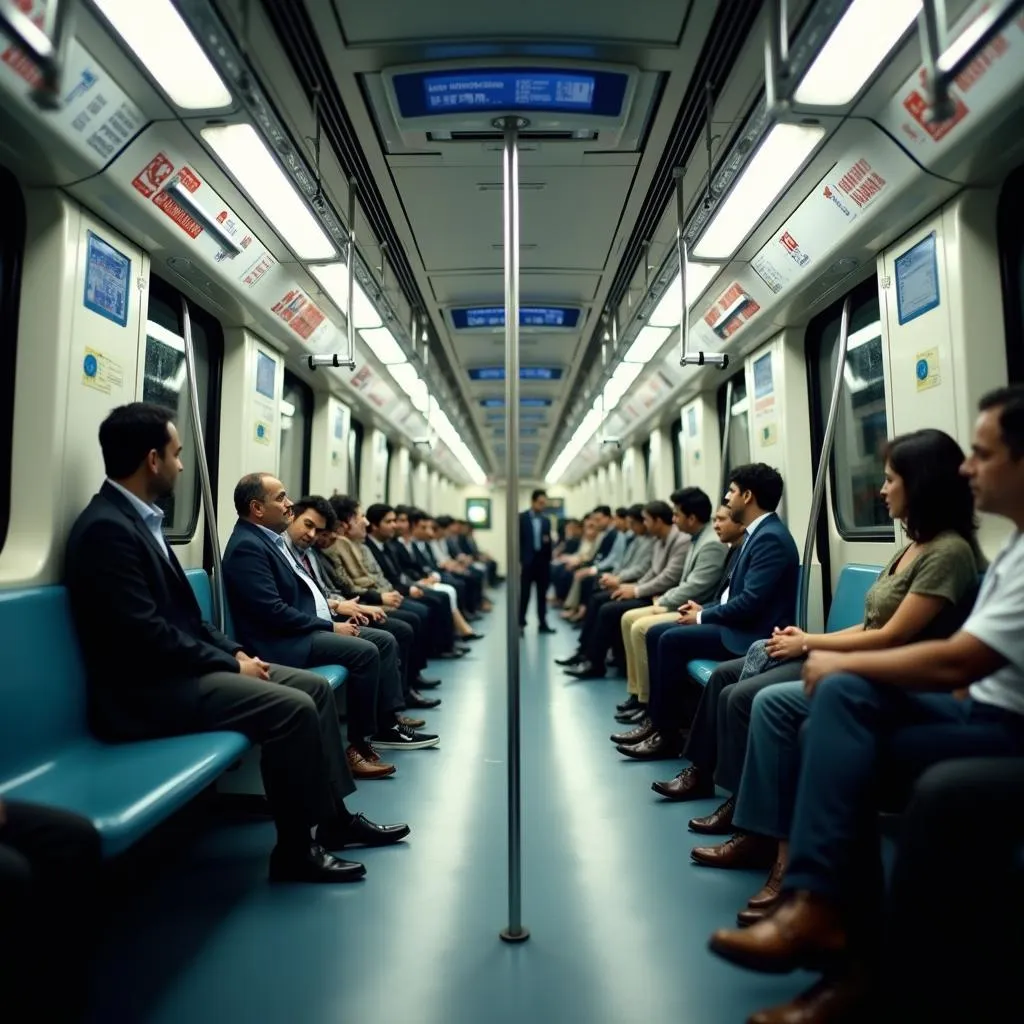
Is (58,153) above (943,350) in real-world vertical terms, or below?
above

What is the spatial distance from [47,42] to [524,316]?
4.67m

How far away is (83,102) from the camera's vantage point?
2.19 meters

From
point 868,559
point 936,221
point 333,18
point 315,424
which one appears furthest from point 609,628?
point 333,18

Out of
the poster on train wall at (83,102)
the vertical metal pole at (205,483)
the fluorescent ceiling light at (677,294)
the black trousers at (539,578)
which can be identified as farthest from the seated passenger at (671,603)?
the black trousers at (539,578)

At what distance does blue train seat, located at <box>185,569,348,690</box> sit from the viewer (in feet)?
10.3

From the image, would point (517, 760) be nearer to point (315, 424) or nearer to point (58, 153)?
point (58, 153)

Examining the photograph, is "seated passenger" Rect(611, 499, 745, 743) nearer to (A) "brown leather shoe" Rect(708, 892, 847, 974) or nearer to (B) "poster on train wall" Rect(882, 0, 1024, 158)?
(B) "poster on train wall" Rect(882, 0, 1024, 158)

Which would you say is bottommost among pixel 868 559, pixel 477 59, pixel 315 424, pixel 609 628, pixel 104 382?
pixel 609 628

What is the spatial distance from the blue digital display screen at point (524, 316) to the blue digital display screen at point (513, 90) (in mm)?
3070

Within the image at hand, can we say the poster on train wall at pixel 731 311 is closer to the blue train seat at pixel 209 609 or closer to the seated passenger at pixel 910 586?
the seated passenger at pixel 910 586

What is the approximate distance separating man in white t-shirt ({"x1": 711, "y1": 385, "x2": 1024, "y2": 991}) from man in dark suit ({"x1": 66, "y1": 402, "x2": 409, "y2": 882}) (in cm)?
136

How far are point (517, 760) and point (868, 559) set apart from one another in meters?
2.51

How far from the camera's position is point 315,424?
6.14m

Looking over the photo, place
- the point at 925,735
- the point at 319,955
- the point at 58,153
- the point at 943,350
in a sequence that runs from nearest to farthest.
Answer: the point at 925,735
the point at 319,955
the point at 58,153
the point at 943,350
